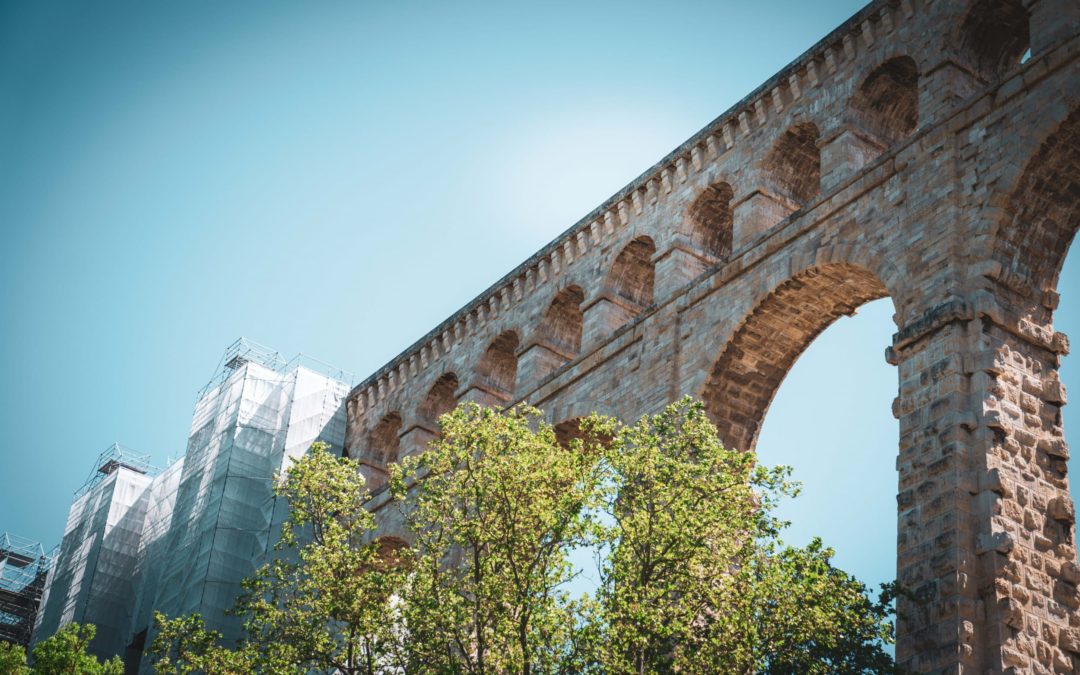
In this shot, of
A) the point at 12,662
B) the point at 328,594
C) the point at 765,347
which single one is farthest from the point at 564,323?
the point at 12,662

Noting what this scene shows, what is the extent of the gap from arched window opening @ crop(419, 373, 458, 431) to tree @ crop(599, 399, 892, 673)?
15033mm

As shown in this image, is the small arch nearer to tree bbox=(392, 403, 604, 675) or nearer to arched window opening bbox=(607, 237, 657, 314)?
arched window opening bbox=(607, 237, 657, 314)

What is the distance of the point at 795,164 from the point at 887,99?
2170 millimetres

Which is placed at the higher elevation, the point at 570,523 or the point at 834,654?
the point at 570,523

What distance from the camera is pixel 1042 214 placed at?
63.7ft

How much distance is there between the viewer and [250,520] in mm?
33531

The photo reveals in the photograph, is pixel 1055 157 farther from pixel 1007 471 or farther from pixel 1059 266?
pixel 1007 471

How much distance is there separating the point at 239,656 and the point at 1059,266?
12470 millimetres

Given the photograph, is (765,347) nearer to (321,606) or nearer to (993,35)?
(993,35)

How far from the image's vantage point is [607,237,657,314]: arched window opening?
91.4ft

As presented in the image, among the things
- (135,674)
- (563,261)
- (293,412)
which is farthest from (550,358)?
(135,674)

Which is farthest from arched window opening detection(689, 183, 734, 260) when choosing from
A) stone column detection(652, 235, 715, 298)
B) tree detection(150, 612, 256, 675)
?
tree detection(150, 612, 256, 675)

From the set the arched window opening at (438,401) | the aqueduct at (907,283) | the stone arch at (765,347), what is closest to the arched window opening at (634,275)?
the aqueduct at (907,283)

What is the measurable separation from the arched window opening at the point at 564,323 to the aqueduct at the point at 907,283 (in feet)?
0.15
